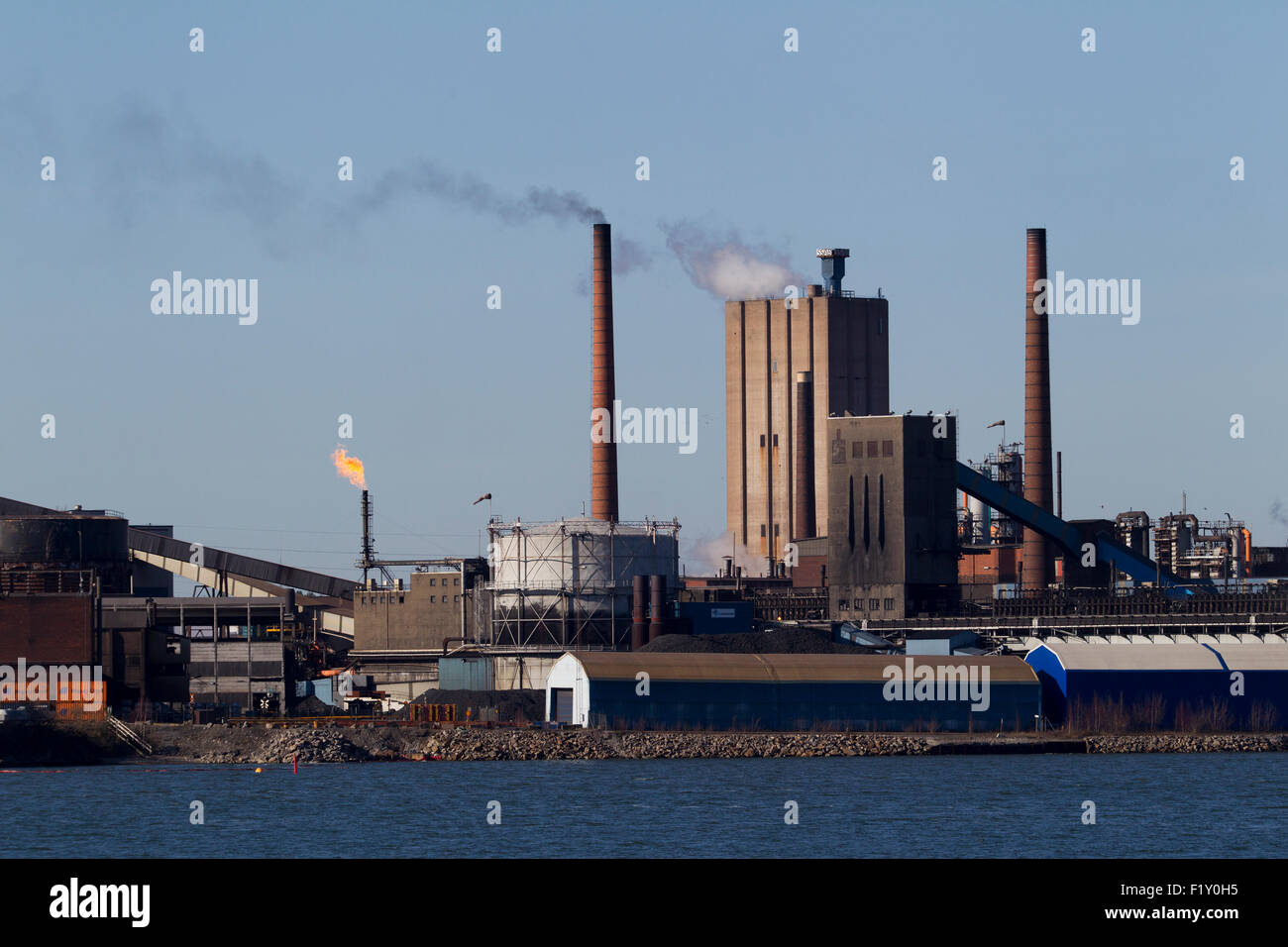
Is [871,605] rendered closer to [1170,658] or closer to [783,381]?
[1170,658]

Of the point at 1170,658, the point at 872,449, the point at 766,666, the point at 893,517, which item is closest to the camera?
the point at 766,666

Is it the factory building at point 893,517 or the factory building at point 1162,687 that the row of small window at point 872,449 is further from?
the factory building at point 1162,687

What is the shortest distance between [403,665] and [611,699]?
3228 cm

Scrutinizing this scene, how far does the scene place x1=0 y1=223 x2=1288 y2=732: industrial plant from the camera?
81.4 m

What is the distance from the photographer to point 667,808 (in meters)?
54.1

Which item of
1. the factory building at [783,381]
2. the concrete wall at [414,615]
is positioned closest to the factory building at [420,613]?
the concrete wall at [414,615]

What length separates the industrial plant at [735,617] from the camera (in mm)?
81438

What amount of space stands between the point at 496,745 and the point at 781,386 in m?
87.1

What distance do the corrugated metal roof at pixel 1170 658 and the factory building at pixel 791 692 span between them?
9.01 feet

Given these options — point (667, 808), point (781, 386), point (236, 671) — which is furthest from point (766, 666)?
point (781, 386)

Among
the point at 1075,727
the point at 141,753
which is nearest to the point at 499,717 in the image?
the point at 141,753
